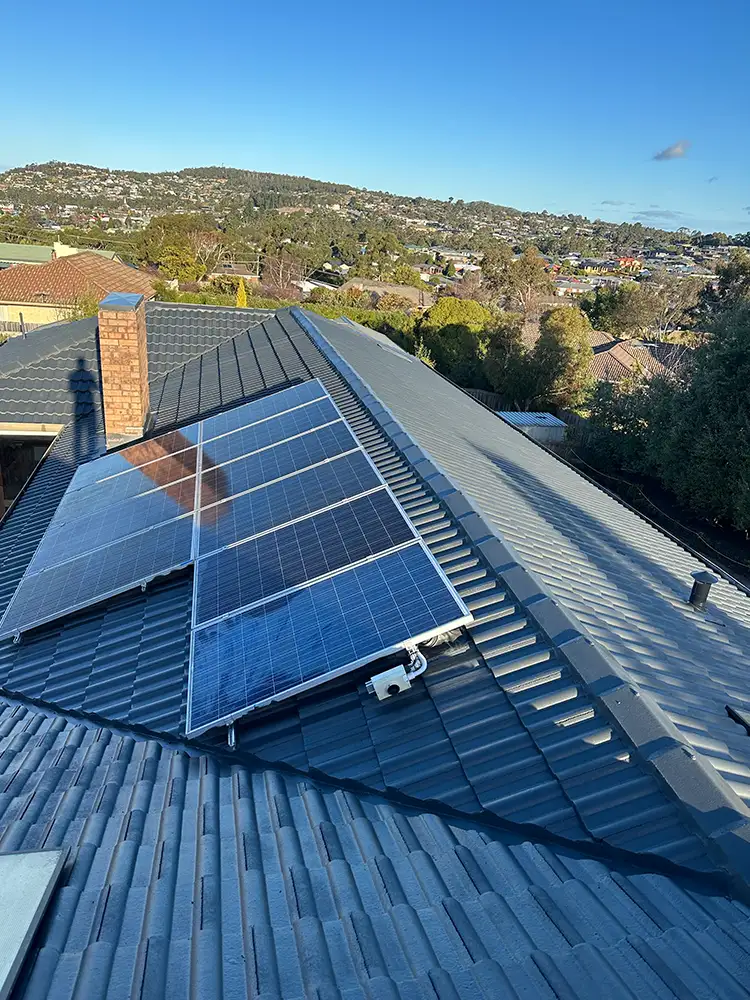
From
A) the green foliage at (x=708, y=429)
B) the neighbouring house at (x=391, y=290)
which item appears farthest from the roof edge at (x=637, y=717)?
the neighbouring house at (x=391, y=290)

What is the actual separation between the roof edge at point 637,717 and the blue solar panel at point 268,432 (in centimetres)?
342

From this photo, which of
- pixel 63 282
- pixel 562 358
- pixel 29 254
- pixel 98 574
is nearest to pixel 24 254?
pixel 29 254

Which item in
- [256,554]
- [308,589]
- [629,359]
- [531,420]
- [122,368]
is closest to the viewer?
[308,589]

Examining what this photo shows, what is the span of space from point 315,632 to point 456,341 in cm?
3359

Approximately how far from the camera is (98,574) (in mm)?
6867

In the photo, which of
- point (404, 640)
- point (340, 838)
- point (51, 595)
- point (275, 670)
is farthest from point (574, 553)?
point (51, 595)

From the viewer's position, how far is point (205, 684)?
194 inches

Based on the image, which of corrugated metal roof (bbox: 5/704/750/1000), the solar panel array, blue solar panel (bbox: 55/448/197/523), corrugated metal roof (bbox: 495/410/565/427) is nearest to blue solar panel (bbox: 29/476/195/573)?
the solar panel array

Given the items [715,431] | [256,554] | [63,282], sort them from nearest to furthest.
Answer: [256,554], [715,431], [63,282]

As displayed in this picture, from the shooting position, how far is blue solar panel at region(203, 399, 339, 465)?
30.0ft

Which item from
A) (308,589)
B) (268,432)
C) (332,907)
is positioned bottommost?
(332,907)

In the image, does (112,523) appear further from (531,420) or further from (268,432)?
(531,420)

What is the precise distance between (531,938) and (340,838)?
1.18 m

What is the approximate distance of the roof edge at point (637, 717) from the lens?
11.2ft
